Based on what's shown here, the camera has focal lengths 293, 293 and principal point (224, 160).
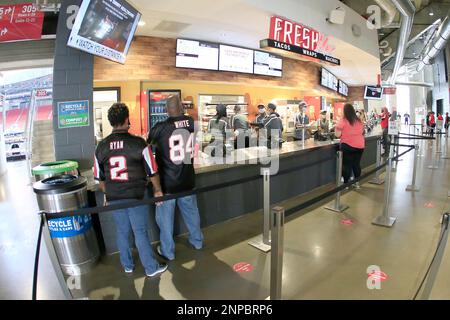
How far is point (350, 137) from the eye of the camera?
499 centimetres

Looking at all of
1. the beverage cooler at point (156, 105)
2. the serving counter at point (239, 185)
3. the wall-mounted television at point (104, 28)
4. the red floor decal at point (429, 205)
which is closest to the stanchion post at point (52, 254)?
the serving counter at point (239, 185)

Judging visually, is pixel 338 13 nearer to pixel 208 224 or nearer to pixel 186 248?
pixel 208 224

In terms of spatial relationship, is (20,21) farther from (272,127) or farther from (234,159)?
(272,127)

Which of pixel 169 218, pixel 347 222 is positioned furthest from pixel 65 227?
pixel 347 222

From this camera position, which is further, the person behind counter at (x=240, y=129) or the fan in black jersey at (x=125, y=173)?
the person behind counter at (x=240, y=129)

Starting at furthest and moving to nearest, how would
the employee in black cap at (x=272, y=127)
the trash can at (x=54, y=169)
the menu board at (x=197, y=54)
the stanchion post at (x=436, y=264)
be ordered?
1. the menu board at (x=197, y=54)
2. the employee in black cap at (x=272, y=127)
3. the trash can at (x=54, y=169)
4. the stanchion post at (x=436, y=264)

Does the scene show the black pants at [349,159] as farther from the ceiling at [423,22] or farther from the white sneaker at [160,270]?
the ceiling at [423,22]

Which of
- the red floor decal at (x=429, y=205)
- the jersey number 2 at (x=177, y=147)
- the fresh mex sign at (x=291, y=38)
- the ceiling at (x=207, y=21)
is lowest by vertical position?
the red floor decal at (x=429, y=205)

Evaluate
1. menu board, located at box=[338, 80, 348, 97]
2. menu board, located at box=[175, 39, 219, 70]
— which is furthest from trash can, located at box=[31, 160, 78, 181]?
menu board, located at box=[338, 80, 348, 97]

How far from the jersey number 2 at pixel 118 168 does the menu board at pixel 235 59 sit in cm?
512

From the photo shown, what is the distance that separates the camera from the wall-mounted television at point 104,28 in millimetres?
3207

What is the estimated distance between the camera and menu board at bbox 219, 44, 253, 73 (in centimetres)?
713

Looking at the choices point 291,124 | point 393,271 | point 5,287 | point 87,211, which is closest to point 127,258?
point 87,211

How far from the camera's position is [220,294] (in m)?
2.44
